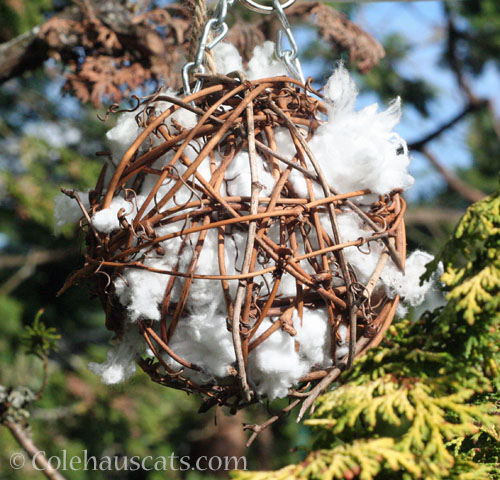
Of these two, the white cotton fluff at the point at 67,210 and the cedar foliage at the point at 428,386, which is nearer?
the cedar foliage at the point at 428,386

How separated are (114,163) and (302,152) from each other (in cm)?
25

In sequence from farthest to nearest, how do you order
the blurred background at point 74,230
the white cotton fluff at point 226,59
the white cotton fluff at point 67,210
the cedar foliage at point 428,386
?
the blurred background at point 74,230 → the white cotton fluff at point 226,59 → the white cotton fluff at point 67,210 → the cedar foliage at point 428,386

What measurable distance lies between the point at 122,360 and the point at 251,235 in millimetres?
267

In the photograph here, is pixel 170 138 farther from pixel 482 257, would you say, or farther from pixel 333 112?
pixel 482 257

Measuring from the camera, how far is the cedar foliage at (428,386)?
578 mm

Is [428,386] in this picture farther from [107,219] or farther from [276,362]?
[107,219]

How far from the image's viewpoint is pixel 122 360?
0.76 m

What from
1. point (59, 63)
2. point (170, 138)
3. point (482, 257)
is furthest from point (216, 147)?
point (59, 63)

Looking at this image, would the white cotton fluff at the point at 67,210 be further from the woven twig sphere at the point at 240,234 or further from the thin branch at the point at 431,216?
the thin branch at the point at 431,216

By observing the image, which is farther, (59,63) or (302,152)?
(59,63)

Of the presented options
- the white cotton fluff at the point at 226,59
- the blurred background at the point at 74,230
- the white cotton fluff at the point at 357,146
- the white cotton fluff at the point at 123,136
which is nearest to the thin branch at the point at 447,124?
the blurred background at the point at 74,230

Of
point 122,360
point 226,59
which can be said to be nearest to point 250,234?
point 122,360

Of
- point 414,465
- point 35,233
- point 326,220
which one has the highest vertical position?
point 35,233

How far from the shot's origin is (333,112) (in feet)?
2.42
